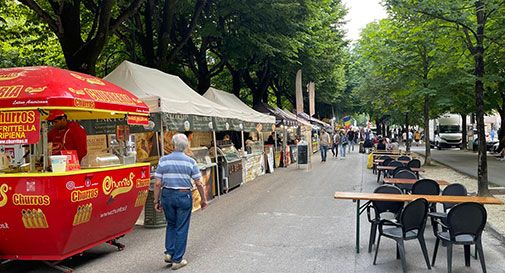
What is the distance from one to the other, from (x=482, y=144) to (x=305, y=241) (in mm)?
6878

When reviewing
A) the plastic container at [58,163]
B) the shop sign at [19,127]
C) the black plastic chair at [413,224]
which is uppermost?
the shop sign at [19,127]

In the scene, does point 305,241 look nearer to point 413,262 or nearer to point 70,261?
point 413,262

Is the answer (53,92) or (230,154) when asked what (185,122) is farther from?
(230,154)

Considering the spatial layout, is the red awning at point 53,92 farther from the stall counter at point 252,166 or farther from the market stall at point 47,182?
the stall counter at point 252,166

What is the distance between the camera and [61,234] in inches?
223

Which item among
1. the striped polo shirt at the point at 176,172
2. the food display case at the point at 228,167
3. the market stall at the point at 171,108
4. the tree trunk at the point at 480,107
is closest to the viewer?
the striped polo shirt at the point at 176,172

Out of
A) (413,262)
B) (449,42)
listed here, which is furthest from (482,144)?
(413,262)

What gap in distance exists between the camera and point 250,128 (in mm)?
16656

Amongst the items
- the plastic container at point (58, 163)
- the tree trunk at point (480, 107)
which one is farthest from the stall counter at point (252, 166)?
the plastic container at point (58, 163)

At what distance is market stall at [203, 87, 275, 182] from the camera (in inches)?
658

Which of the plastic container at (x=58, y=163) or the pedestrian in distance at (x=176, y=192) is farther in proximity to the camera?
the pedestrian in distance at (x=176, y=192)

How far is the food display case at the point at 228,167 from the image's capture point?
45.1 feet

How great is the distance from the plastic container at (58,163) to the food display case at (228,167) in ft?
26.1

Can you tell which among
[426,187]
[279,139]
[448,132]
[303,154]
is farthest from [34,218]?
[448,132]
